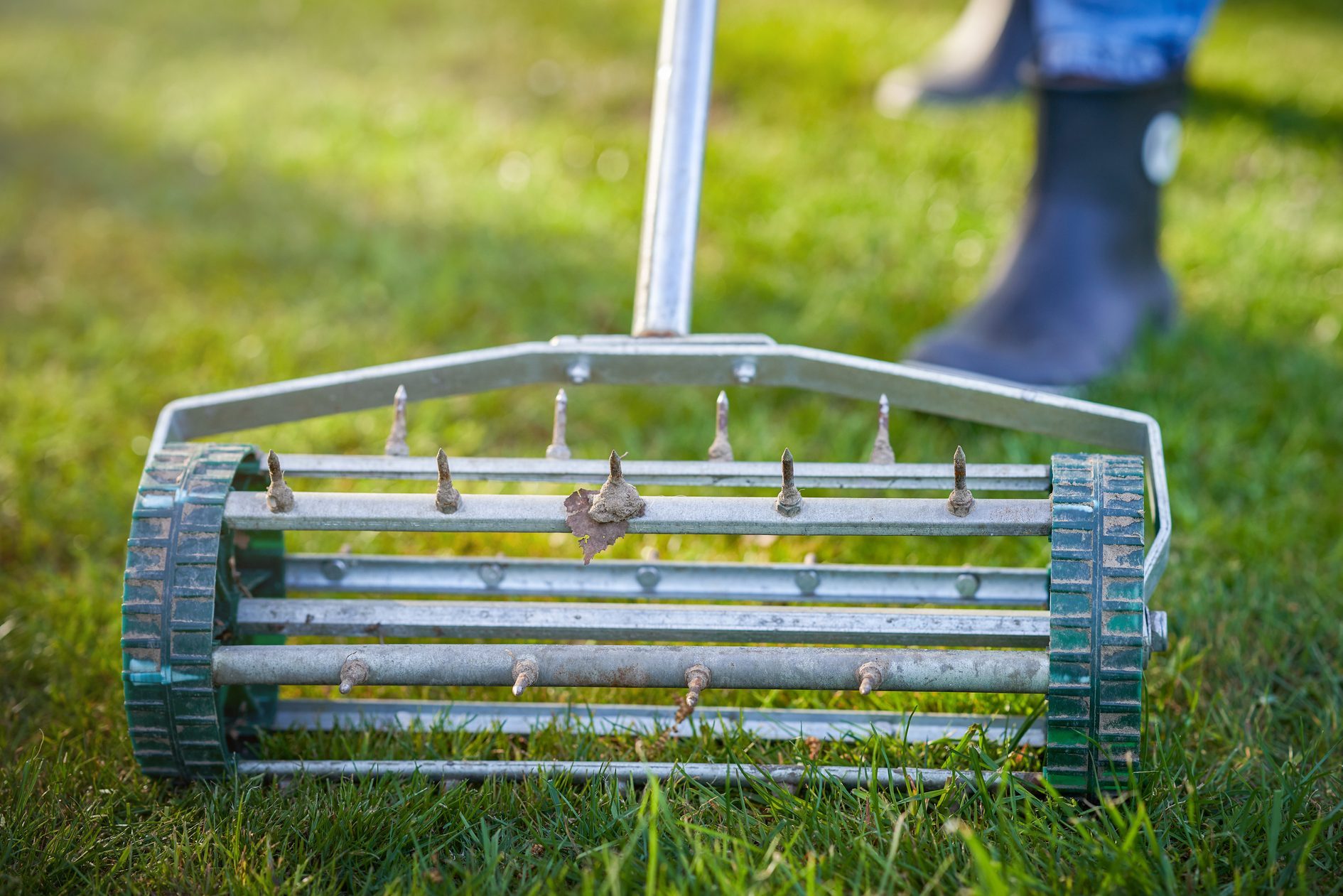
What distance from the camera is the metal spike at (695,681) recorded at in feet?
4.59

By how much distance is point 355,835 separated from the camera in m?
1.45

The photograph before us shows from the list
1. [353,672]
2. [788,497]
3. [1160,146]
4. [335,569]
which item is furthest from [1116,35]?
[353,672]

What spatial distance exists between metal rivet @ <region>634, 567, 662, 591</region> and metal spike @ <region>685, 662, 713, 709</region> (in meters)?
0.27

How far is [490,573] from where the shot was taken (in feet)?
5.55

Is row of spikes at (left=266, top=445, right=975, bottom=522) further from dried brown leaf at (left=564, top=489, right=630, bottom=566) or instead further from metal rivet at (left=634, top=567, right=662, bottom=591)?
metal rivet at (left=634, top=567, right=662, bottom=591)

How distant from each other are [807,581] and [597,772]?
0.40 meters

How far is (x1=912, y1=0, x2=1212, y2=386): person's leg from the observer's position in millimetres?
2662

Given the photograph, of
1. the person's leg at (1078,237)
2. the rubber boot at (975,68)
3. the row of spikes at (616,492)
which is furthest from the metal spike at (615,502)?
the rubber boot at (975,68)

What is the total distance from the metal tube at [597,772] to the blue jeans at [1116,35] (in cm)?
172

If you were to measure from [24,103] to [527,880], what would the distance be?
4522 mm

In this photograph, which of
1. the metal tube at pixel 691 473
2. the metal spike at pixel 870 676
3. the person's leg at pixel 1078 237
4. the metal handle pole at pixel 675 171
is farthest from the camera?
the person's leg at pixel 1078 237

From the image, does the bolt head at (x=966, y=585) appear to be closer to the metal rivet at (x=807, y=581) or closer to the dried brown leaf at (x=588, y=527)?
the metal rivet at (x=807, y=581)

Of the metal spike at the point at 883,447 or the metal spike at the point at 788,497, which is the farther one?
the metal spike at the point at 883,447

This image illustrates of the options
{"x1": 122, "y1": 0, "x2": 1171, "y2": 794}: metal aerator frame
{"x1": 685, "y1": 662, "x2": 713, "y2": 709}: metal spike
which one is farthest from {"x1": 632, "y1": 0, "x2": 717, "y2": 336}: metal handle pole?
{"x1": 685, "y1": 662, "x2": 713, "y2": 709}: metal spike
